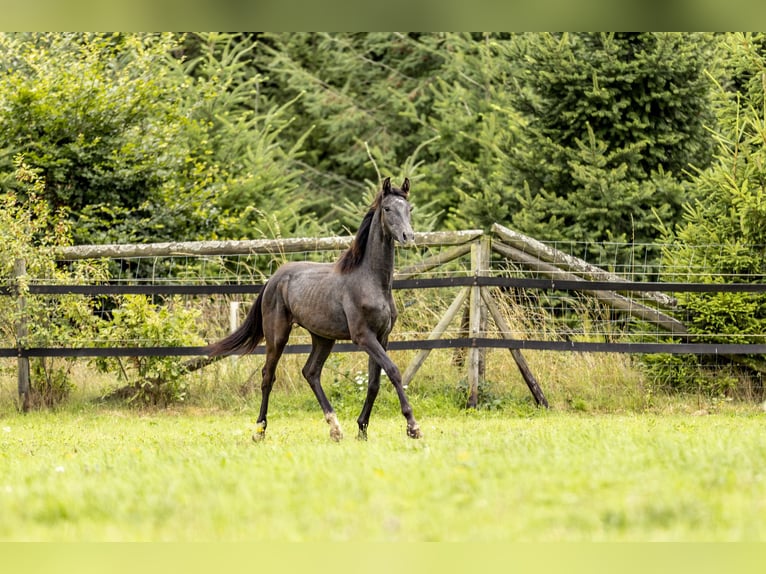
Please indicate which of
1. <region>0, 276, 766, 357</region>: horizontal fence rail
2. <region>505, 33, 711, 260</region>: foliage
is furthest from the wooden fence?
<region>505, 33, 711, 260</region>: foliage

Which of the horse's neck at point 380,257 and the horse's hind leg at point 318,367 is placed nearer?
the horse's neck at point 380,257

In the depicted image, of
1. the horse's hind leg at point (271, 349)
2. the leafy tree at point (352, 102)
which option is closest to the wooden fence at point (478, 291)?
the horse's hind leg at point (271, 349)

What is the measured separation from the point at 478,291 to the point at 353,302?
3.07 m

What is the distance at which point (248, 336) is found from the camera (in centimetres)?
893

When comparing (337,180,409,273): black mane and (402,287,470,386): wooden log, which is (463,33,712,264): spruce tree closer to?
(402,287,470,386): wooden log

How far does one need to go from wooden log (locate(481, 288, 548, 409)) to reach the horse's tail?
9.78 ft

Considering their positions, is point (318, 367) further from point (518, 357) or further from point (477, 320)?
point (518, 357)

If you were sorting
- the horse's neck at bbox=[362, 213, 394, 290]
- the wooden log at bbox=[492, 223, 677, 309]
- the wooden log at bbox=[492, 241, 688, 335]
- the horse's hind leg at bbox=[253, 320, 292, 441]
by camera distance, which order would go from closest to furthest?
1. the horse's neck at bbox=[362, 213, 394, 290]
2. the horse's hind leg at bbox=[253, 320, 292, 441]
3. the wooden log at bbox=[492, 241, 688, 335]
4. the wooden log at bbox=[492, 223, 677, 309]

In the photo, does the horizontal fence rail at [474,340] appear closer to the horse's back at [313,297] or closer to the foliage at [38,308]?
the foliage at [38,308]

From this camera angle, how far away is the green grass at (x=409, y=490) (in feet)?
12.9

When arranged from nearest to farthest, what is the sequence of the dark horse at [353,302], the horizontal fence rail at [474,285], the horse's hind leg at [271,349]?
the dark horse at [353,302]
the horse's hind leg at [271,349]
the horizontal fence rail at [474,285]

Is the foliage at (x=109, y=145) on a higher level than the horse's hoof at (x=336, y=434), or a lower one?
higher

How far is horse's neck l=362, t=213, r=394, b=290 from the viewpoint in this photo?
8.06 m

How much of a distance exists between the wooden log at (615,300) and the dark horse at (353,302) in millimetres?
3234
